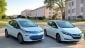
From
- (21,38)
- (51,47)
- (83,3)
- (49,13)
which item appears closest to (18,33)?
(21,38)

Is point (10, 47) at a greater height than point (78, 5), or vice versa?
point (78, 5)

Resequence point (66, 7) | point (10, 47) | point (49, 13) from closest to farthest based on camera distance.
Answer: point (10, 47) < point (66, 7) < point (49, 13)

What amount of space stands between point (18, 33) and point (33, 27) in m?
1.07

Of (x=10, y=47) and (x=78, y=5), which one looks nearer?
(x=10, y=47)

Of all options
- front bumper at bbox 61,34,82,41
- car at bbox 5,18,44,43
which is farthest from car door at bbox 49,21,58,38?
car at bbox 5,18,44,43

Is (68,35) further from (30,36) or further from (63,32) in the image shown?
(30,36)

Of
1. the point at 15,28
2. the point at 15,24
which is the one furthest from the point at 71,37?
the point at 15,24

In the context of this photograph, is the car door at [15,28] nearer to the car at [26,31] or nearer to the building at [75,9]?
the car at [26,31]

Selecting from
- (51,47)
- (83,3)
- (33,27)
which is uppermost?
(83,3)

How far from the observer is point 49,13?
124438mm

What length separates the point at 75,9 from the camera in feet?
251

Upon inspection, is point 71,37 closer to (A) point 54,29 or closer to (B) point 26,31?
(A) point 54,29

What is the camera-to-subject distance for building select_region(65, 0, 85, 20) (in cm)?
7291

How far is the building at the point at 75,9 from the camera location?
72906 mm
